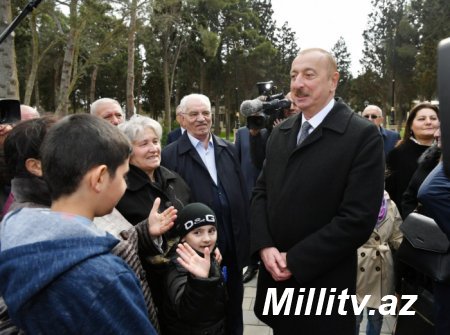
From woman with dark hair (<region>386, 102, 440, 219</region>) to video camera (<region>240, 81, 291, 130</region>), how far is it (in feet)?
3.92

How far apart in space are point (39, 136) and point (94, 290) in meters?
0.88

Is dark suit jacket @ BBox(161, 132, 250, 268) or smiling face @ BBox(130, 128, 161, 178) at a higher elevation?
smiling face @ BBox(130, 128, 161, 178)

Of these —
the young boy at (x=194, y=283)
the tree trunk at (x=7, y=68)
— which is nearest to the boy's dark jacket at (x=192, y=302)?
the young boy at (x=194, y=283)

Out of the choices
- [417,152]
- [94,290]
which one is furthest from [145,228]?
[417,152]

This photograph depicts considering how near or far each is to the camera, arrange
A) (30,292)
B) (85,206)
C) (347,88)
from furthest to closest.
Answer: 1. (347,88)
2. (85,206)
3. (30,292)

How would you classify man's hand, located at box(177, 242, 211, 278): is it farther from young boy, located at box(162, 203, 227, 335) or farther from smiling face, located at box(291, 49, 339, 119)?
smiling face, located at box(291, 49, 339, 119)

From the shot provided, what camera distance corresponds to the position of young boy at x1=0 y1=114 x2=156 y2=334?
1.10 metres

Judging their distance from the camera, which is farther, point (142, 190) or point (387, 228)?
point (387, 228)

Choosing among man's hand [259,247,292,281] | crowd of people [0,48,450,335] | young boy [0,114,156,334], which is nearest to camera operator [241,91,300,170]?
crowd of people [0,48,450,335]

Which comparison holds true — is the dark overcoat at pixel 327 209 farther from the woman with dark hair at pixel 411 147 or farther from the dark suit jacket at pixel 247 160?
the dark suit jacket at pixel 247 160

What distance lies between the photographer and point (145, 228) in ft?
7.07

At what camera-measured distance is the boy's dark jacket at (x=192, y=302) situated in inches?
75.9

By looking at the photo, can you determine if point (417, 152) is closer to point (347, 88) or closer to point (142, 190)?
point (142, 190)

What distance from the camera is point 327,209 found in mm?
2201
